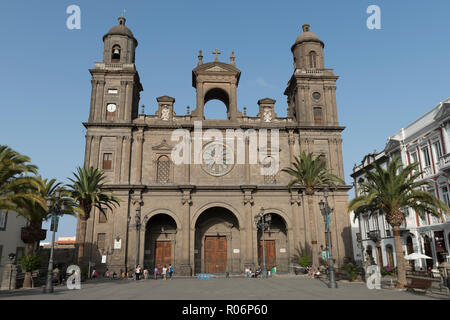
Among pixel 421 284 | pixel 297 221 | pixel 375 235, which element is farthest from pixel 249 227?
pixel 421 284

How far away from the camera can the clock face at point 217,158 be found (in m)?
39.2

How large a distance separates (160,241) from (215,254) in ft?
21.0

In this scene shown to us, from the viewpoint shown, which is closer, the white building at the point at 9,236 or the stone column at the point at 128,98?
the white building at the point at 9,236

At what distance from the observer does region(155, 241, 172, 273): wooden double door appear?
37472 millimetres

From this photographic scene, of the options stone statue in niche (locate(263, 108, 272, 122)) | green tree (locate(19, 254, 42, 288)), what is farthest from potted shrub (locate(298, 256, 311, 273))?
green tree (locate(19, 254, 42, 288))

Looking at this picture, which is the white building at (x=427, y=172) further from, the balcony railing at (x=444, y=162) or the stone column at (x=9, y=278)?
the stone column at (x=9, y=278)

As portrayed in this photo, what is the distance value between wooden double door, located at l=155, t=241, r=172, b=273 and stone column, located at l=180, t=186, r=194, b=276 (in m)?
2.97

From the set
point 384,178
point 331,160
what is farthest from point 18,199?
point 331,160

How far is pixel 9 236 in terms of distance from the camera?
34.0m

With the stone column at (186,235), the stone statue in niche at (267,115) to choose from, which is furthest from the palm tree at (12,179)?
the stone statue in niche at (267,115)

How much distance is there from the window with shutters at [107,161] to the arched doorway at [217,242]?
38.3ft

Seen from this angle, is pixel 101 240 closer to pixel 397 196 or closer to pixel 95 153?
pixel 95 153

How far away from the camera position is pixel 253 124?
133 feet

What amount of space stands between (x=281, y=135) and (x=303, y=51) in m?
11.8
